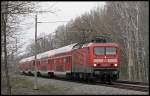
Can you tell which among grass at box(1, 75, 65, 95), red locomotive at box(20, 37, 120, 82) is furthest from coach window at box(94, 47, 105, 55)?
grass at box(1, 75, 65, 95)

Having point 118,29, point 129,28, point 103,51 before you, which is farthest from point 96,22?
point 103,51

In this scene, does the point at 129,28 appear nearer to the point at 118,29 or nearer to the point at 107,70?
the point at 118,29

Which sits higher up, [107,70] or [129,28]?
[129,28]

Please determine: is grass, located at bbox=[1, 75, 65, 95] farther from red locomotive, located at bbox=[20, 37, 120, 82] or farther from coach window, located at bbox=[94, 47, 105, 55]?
coach window, located at bbox=[94, 47, 105, 55]

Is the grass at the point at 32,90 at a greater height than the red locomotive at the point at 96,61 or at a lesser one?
lesser

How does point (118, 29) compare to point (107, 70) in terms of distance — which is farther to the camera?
point (118, 29)

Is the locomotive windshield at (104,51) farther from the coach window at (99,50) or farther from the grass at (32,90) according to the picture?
the grass at (32,90)

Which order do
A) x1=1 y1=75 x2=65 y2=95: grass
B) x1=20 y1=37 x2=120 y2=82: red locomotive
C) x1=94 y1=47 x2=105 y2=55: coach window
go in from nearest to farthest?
x1=1 y1=75 x2=65 y2=95: grass < x1=20 y1=37 x2=120 y2=82: red locomotive < x1=94 y1=47 x2=105 y2=55: coach window

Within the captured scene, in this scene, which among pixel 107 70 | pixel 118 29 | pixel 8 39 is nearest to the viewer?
pixel 8 39

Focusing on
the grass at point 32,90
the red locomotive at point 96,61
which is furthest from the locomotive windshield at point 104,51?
the grass at point 32,90

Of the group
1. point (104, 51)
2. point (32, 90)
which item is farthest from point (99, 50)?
point (32, 90)

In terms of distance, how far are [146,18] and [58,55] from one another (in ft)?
51.0

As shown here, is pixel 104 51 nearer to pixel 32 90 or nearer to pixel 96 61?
pixel 96 61

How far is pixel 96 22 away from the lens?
77062 millimetres
